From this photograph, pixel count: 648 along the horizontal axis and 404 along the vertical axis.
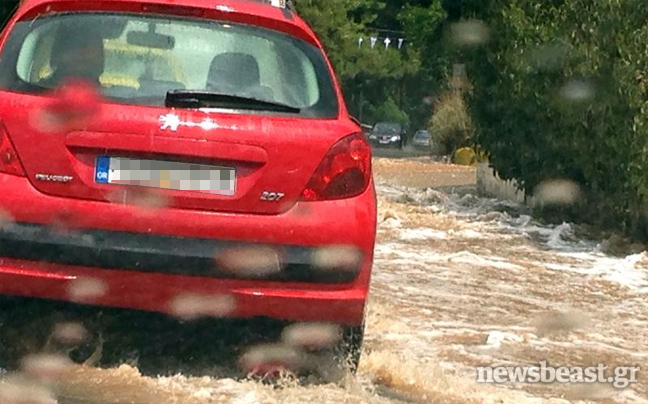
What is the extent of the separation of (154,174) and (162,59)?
622mm

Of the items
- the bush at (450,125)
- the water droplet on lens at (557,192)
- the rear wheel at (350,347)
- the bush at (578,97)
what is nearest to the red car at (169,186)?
the rear wheel at (350,347)

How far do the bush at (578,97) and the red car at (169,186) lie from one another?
7.84 m

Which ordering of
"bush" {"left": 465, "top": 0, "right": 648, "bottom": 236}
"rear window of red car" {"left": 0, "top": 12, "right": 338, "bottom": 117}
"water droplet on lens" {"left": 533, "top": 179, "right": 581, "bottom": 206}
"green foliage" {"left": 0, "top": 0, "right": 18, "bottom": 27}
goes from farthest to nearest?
"green foliage" {"left": 0, "top": 0, "right": 18, "bottom": 27}, "water droplet on lens" {"left": 533, "top": 179, "right": 581, "bottom": 206}, "bush" {"left": 465, "top": 0, "right": 648, "bottom": 236}, "rear window of red car" {"left": 0, "top": 12, "right": 338, "bottom": 117}

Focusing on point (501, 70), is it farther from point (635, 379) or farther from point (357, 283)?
point (357, 283)

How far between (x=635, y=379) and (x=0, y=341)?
3.05 metres

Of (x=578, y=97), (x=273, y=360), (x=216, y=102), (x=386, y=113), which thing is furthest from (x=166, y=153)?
(x=386, y=113)

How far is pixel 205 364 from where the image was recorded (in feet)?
20.0

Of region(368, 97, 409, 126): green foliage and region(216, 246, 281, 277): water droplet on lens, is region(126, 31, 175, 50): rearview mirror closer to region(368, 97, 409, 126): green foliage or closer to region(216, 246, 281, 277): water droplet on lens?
region(216, 246, 281, 277): water droplet on lens

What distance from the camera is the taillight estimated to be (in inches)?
208

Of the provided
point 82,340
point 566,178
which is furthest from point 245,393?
point 566,178

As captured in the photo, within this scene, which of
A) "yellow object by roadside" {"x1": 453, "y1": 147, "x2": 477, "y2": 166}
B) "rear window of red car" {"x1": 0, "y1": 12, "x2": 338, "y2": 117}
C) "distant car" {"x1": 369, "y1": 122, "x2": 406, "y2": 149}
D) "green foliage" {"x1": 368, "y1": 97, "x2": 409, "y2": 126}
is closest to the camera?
"rear window of red car" {"x1": 0, "y1": 12, "x2": 338, "y2": 117}

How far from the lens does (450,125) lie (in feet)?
121

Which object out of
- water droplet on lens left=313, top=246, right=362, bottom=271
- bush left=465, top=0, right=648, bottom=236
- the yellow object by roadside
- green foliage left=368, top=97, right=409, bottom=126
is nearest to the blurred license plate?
water droplet on lens left=313, top=246, right=362, bottom=271

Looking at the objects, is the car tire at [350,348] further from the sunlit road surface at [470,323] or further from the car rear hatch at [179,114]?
the car rear hatch at [179,114]
